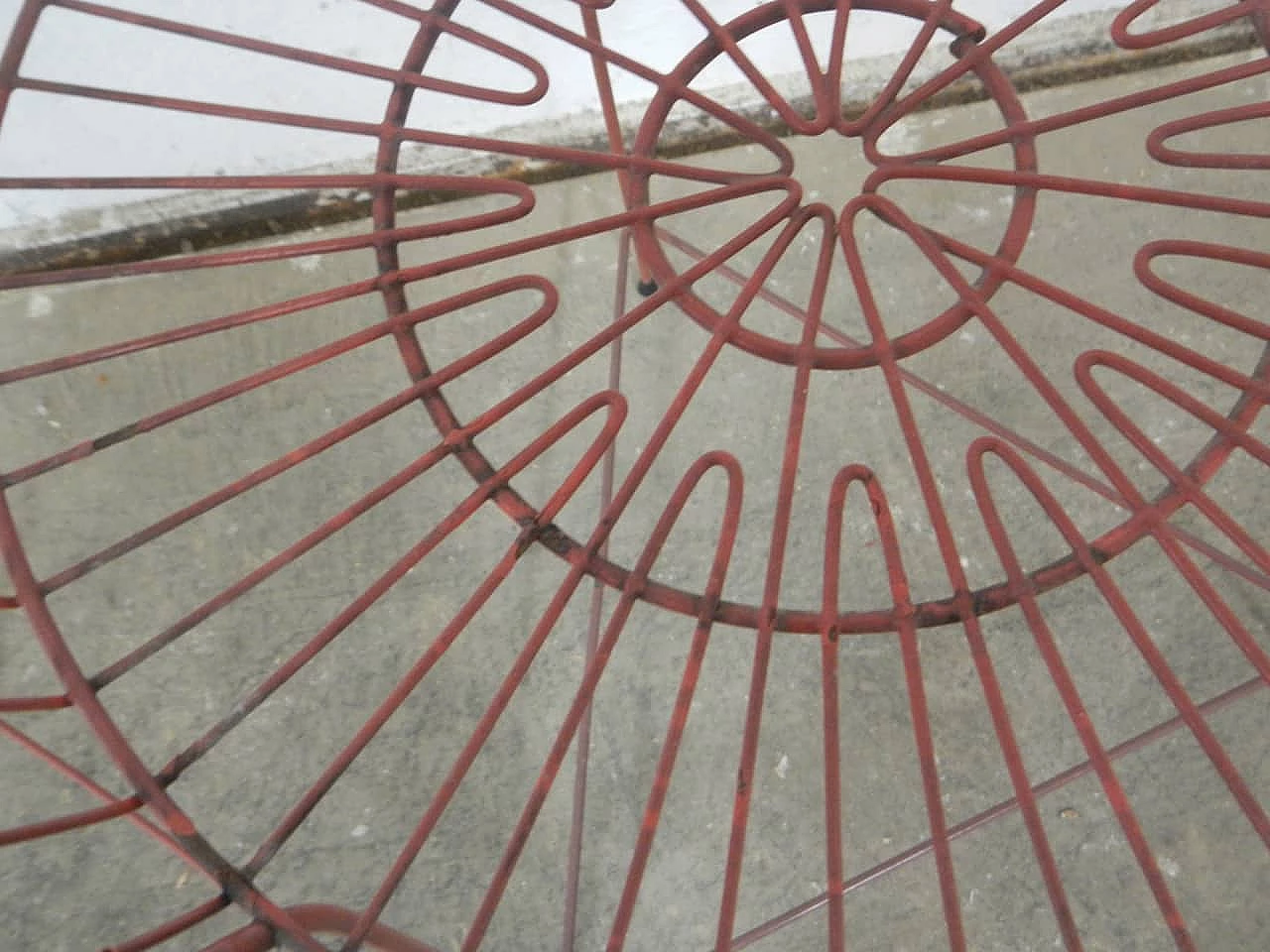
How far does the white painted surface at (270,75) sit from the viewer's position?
4.31 ft

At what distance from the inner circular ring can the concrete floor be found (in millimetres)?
528

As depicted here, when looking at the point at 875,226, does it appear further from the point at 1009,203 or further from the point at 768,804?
the point at 768,804

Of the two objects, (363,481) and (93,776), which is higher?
(363,481)

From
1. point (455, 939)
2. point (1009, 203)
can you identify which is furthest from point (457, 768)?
point (1009, 203)

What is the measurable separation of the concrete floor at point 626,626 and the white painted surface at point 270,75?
0.54ft

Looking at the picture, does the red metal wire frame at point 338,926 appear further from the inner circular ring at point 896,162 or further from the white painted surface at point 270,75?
the white painted surface at point 270,75

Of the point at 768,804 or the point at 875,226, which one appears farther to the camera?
the point at 875,226

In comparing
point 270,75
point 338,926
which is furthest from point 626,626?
point 270,75

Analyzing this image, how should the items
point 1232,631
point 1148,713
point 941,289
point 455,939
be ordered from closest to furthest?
point 1232,631
point 455,939
point 1148,713
point 941,289

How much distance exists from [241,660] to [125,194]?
0.67 m

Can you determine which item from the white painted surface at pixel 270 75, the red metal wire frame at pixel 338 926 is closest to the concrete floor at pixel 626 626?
the white painted surface at pixel 270 75

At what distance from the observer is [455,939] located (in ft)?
3.98

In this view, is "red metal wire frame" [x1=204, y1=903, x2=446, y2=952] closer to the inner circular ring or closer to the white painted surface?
the inner circular ring

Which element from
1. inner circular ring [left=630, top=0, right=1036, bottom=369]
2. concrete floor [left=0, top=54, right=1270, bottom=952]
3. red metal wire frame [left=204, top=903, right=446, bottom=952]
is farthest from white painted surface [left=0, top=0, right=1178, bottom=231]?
red metal wire frame [left=204, top=903, right=446, bottom=952]
